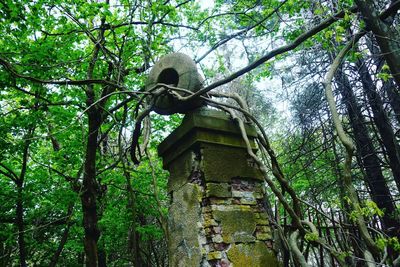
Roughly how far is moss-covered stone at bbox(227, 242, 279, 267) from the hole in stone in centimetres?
181

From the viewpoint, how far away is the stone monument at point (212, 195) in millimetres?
2516

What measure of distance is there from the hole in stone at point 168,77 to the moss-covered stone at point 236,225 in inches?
60.1

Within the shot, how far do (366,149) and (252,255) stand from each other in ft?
14.5

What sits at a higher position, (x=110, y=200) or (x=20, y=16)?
(x=20, y=16)

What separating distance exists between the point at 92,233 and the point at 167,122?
374 cm

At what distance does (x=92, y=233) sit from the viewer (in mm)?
6195

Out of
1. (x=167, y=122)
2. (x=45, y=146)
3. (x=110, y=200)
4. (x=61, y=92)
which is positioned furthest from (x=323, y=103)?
(x=45, y=146)

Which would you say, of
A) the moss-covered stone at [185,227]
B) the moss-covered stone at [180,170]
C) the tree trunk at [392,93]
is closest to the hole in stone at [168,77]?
the moss-covered stone at [180,170]

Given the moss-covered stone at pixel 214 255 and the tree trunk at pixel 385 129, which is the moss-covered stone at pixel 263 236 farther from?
the tree trunk at pixel 385 129

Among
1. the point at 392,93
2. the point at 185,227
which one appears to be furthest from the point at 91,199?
the point at 392,93

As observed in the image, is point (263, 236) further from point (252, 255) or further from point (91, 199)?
point (91, 199)

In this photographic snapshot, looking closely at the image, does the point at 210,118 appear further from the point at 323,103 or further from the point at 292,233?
the point at 323,103

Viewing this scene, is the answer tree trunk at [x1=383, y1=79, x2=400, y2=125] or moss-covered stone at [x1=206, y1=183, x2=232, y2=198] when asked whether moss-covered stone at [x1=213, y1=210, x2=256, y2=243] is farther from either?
tree trunk at [x1=383, y1=79, x2=400, y2=125]

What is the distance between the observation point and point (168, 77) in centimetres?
345
